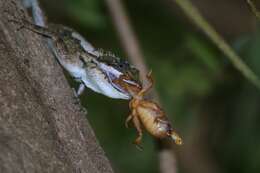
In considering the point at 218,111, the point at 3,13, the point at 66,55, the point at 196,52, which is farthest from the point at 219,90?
the point at 3,13

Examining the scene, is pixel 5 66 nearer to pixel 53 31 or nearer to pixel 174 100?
pixel 53 31

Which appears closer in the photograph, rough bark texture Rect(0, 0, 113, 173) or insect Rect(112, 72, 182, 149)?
rough bark texture Rect(0, 0, 113, 173)

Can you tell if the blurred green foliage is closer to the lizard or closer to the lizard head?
the lizard

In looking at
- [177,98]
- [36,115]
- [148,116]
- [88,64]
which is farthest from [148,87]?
[177,98]

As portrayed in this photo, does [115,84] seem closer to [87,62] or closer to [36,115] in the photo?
[87,62]

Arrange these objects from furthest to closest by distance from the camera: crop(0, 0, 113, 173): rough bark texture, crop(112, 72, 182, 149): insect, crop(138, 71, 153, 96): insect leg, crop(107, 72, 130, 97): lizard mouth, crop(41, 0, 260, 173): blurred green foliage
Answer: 1. crop(41, 0, 260, 173): blurred green foliage
2. crop(107, 72, 130, 97): lizard mouth
3. crop(138, 71, 153, 96): insect leg
4. crop(112, 72, 182, 149): insect
5. crop(0, 0, 113, 173): rough bark texture

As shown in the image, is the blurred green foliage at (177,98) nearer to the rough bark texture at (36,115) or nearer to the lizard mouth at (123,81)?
the lizard mouth at (123,81)

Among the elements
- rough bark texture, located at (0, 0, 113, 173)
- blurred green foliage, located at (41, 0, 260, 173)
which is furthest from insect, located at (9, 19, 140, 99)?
blurred green foliage, located at (41, 0, 260, 173)
